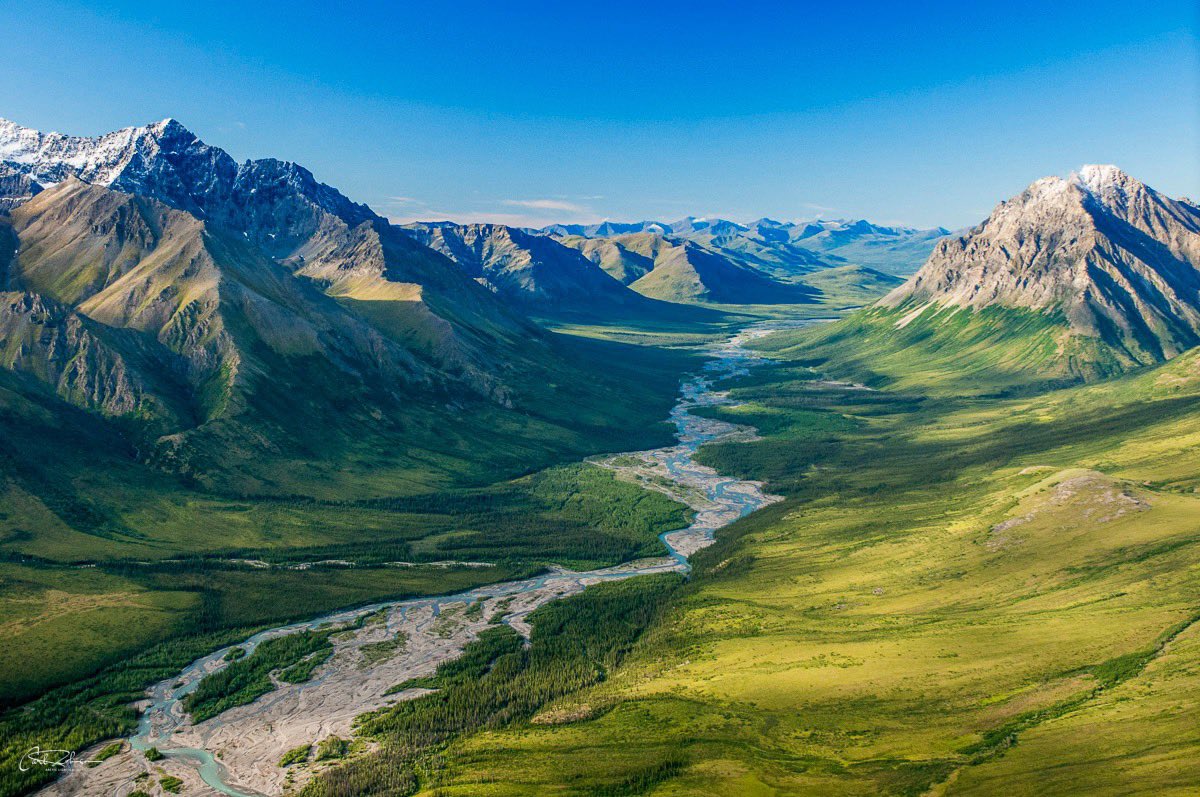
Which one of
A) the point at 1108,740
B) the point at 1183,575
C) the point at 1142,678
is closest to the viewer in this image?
the point at 1108,740

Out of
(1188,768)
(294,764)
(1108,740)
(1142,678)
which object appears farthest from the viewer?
(294,764)

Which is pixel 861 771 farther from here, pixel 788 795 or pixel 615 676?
pixel 615 676

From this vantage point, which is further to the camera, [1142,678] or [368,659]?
[368,659]

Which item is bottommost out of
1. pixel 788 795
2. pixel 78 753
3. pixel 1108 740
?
pixel 78 753

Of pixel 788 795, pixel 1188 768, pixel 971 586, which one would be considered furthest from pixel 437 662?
pixel 1188 768

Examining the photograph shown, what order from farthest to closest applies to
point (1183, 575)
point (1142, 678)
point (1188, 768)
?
point (1183, 575)
point (1142, 678)
point (1188, 768)

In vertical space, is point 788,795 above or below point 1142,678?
below

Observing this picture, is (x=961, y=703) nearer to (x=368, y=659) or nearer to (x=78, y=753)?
(x=368, y=659)

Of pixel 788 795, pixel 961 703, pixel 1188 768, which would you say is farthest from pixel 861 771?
pixel 1188 768

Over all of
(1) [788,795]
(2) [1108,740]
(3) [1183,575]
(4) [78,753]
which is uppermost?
(3) [1183,575]
